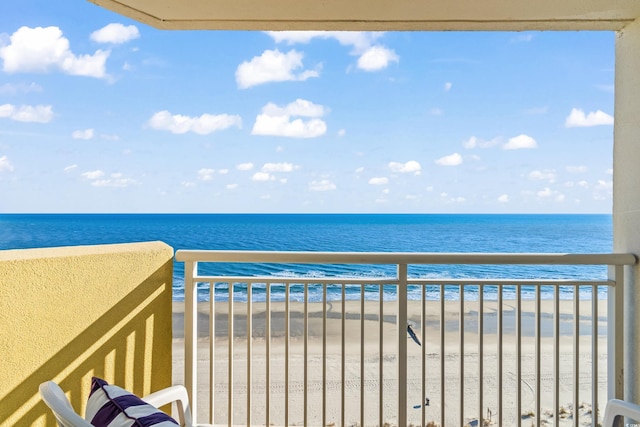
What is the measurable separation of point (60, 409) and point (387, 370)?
6323 mm

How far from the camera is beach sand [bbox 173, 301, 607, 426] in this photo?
5.36m

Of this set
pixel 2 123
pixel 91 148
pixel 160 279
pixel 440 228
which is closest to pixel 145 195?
pixel 91 148

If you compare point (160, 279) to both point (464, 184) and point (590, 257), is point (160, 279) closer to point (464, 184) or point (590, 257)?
point (590, 257)

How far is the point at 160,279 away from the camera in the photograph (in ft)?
7.09

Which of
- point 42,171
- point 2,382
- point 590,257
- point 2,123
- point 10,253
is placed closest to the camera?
point 2,382

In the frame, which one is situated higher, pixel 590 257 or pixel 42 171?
pixel 42 171

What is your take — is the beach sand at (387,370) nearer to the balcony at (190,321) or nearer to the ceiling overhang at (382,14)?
the balcony at (190,321)

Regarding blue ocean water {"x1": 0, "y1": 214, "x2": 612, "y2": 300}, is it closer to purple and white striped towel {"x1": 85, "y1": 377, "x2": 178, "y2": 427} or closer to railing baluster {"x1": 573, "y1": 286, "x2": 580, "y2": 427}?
railing baluster {"x1": 573, "y1": 286, "x2": 580, "y2": 427}

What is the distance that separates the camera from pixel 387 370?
6828 mm

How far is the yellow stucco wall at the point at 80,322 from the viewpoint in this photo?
5.24 feet

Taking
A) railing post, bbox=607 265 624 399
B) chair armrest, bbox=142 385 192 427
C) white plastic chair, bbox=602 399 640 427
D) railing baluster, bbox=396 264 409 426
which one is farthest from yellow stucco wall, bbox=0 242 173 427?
railing post, bbox=607 265 624 399

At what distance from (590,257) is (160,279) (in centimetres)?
187

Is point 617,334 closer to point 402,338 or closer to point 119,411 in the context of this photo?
point 402,338

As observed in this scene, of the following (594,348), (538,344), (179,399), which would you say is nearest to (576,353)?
(594,348)
